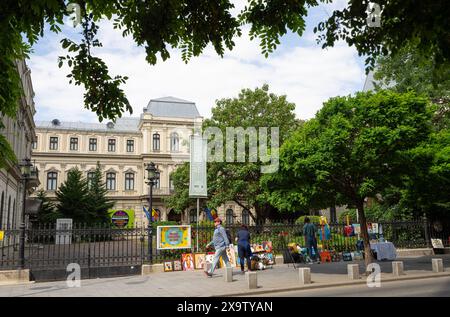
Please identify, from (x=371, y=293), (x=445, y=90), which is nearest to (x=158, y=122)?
(x=445, y=90)

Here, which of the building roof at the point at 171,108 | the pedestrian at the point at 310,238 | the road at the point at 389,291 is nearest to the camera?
the road at the point at 389,291

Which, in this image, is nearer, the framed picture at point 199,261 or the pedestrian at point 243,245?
the pedestrian at point 243,245

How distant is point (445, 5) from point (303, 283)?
9598 mm

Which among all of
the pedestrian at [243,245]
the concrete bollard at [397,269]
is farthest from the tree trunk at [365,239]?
the pedestrian at [243,245]

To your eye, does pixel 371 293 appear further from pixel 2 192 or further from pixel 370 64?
pixel 2 192

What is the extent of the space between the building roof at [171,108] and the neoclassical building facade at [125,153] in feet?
0.54

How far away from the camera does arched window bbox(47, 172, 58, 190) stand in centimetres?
5606

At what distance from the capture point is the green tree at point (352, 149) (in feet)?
43.9

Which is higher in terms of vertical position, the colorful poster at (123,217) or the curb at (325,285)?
the colorful poster at (123,217)

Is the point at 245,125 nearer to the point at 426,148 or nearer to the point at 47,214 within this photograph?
the point at 426,148

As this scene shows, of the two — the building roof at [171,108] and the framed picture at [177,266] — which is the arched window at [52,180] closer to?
the building roof at [171,108]

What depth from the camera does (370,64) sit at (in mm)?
5941

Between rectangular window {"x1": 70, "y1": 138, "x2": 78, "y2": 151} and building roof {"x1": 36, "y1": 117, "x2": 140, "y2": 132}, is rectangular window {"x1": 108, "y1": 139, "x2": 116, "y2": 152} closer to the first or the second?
building roof {"x1": 36, "y1": 117, "x2": 140, "y2": 132}

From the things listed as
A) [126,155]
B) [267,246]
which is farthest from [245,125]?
[126,155]
